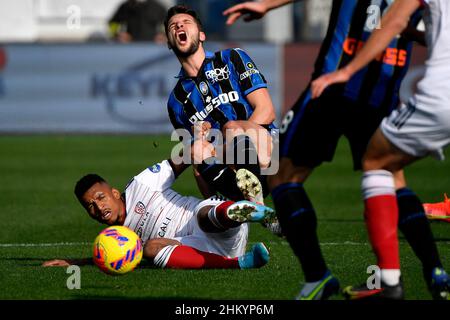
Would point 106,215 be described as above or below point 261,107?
below

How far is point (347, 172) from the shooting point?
14.6 metres

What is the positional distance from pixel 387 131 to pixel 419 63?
14.8 meters

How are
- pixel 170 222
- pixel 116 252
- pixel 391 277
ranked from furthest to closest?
pixel 170 222 → pixel 116 252 → pixel 391 277

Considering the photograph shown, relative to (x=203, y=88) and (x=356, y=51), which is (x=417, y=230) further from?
(x=203, y=88)

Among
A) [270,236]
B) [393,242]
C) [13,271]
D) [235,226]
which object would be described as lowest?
[270,236]

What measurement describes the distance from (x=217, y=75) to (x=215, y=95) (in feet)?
0.53

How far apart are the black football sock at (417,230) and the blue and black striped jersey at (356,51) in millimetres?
572

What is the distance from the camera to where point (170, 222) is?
7.27 metres

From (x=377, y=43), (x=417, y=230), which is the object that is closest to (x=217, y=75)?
(x=417, y=230)

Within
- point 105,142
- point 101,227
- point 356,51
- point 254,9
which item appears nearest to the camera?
point 356,51

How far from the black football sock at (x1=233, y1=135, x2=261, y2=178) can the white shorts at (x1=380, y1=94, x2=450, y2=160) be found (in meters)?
2.35

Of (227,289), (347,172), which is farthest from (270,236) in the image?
(347,172)

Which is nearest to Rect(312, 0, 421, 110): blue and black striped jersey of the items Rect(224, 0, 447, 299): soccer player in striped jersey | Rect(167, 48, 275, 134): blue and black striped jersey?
Rect(224, 0, 447, 299): soccer player in striped jersey
